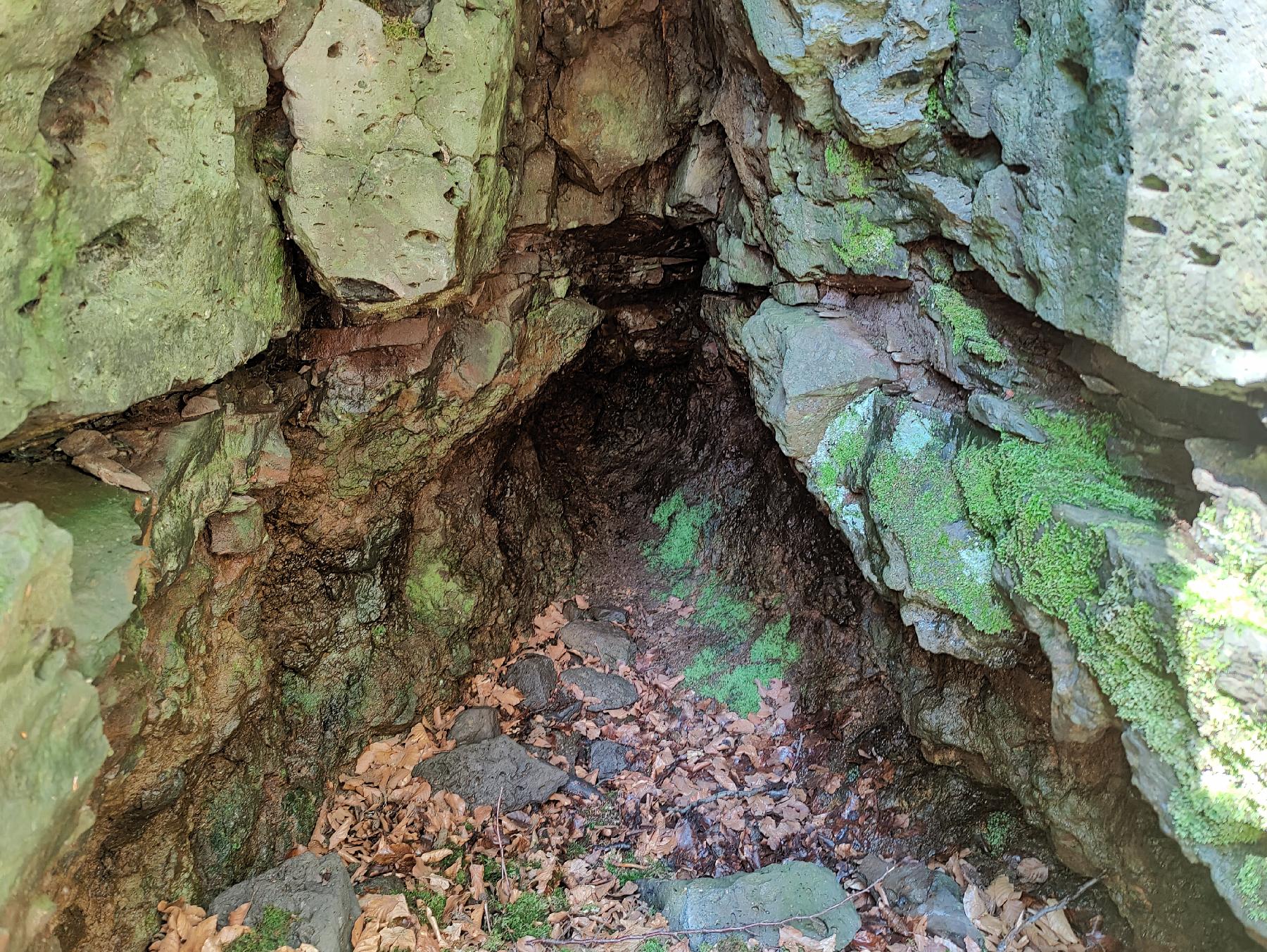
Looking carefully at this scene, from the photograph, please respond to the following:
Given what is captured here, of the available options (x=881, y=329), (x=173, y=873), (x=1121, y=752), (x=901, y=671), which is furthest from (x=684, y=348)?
(x=173, y=873)

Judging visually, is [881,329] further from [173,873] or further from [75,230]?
[173,873]

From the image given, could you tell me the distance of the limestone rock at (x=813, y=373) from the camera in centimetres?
461

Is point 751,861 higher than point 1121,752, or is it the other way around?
point 1121,752

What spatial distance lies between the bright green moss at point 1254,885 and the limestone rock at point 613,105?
203 inches

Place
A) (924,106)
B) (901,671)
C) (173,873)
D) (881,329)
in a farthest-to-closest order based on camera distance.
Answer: (901,671), (881,329), (173,873), (924,106)

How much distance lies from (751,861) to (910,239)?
390 cm

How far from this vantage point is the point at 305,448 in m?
4.88

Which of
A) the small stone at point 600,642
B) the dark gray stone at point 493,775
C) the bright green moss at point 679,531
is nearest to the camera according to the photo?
the dark gray stone at point 493,775

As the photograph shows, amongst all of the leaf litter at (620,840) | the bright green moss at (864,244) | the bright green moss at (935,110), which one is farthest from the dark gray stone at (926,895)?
the bright green moss at (935,110)

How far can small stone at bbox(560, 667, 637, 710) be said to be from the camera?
255 inches

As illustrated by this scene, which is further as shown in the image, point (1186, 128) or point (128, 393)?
point (128, 393)

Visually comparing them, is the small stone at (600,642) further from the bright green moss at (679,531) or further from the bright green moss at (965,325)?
the bright green moss at (965,325)

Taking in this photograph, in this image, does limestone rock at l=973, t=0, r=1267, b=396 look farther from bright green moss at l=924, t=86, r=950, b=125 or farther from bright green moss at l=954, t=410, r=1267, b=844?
bright green moss at l=954, t=410, r=1267, b=844

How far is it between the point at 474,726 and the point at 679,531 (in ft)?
9.74
